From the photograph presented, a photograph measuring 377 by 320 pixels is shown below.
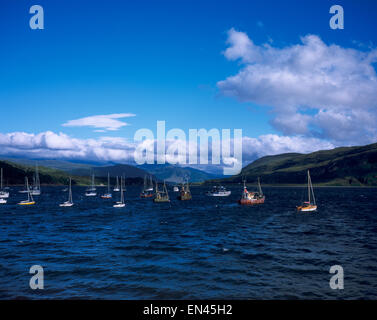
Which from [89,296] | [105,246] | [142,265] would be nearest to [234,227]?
[105,246]

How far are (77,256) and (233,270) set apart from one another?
78.8 ft

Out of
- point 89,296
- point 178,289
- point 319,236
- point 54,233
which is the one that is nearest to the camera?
point 89,296

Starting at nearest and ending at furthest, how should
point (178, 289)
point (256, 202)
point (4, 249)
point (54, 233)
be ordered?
point (178, 289), point (4, 249), point (54, 233), point (256, 202)

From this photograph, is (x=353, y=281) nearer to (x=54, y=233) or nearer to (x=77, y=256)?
(x=77, y=256)

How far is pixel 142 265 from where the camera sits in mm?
40938

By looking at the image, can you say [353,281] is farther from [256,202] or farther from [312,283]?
[256,202]

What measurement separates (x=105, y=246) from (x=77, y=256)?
311 inches

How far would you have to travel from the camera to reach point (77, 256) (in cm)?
4588

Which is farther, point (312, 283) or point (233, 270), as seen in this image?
point (233, 270)

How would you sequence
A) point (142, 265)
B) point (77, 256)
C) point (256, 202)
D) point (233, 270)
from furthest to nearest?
point (256, 202), point (77, 256), point (142, 265), point (233, 270)
